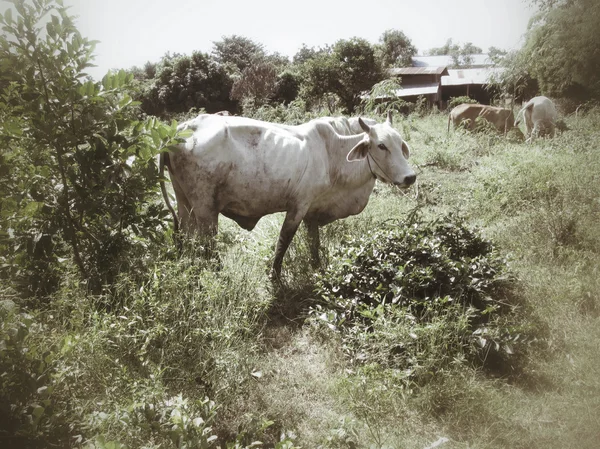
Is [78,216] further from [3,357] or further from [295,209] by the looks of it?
[295,209]

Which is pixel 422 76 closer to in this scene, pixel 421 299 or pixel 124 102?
pixel 421 299

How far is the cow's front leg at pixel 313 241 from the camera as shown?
4.27 metres

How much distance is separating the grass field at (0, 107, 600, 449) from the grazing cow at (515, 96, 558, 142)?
3.04 m

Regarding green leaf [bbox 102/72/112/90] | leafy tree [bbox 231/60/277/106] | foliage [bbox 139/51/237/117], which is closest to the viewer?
green leaf [bbox 102/72/112/90]

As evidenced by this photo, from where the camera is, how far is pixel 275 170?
371 cm

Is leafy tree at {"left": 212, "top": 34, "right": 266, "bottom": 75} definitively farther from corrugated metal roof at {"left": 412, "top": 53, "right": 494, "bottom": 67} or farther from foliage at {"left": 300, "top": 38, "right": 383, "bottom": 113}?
corrugated metal roof at {"left": 412, "top": 53, "right": 494, "bottom": 67}

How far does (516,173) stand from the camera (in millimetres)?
5574

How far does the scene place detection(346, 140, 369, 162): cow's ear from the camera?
392 cm

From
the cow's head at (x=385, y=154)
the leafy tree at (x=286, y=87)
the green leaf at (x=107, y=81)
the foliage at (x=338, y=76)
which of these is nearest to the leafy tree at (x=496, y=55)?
the cow's head at (x=385, y=154)

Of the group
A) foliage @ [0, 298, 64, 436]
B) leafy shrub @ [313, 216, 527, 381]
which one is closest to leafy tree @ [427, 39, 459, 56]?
leafy shrub @ [313, 216, 527, 381]

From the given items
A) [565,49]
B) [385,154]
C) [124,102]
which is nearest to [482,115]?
[385,154]

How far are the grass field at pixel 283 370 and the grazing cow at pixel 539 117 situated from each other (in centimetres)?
304

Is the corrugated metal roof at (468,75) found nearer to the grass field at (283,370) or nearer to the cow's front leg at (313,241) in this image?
the grass field at (283,370)

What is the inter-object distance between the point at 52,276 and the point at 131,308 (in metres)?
0.79
